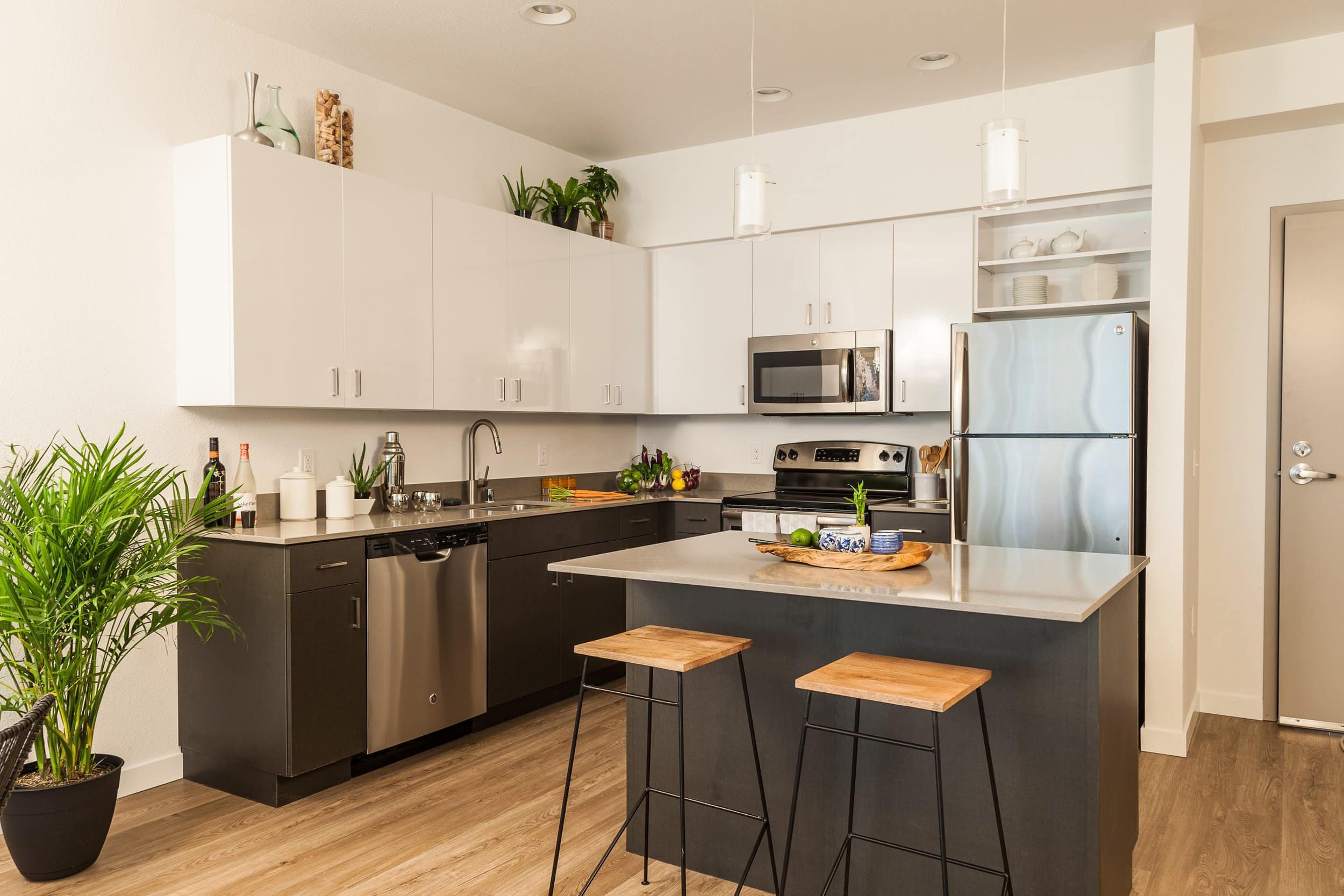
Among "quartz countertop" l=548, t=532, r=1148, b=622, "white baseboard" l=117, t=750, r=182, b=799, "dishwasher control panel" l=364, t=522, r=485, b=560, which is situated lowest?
"white baseboard" l=117, t=750, r=182, b=799

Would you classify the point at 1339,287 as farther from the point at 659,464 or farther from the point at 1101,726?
the point at 659,464

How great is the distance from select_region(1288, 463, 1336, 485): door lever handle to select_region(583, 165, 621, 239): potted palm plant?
3.42 meters

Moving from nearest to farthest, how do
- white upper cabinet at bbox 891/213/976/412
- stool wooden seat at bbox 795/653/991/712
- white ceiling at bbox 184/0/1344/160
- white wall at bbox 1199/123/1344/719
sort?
stool wooden seat at bbox 795/653/991/712, white ceiling at bbox 184/0/1344/160, white wall at bbox 1199/123/1344/719, white upper cabinet at bbox 891/213/976/412

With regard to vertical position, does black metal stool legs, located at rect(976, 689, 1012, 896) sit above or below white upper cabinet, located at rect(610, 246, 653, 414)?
below

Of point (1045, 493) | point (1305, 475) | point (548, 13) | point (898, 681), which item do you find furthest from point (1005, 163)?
point (1305, 475)

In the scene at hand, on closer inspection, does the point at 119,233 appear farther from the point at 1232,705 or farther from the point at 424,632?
the point at 1232,705

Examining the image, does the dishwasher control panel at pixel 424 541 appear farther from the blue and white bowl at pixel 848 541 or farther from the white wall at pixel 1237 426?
the white wall at pixel 1237 426

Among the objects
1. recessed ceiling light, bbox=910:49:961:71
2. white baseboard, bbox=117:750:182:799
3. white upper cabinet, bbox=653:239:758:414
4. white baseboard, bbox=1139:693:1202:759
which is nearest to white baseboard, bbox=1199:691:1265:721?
white baseboard, bbox=1139:693:1202:759

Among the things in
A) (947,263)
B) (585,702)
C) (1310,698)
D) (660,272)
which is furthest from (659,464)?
(1310,698)

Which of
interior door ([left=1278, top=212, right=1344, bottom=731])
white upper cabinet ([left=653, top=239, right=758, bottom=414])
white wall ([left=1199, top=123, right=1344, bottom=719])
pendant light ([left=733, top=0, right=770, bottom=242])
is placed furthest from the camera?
white upper cabinet ([left=653, top=239, right=758, bottom=414])

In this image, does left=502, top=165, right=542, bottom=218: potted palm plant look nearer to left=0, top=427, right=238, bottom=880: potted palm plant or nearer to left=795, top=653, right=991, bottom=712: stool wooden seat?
left=0, top=427, right=238, bottom=880: potted palm plant

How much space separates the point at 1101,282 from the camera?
4.09 meters

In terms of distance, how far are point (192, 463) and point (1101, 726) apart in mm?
3032

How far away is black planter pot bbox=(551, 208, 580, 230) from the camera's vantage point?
4.83m
